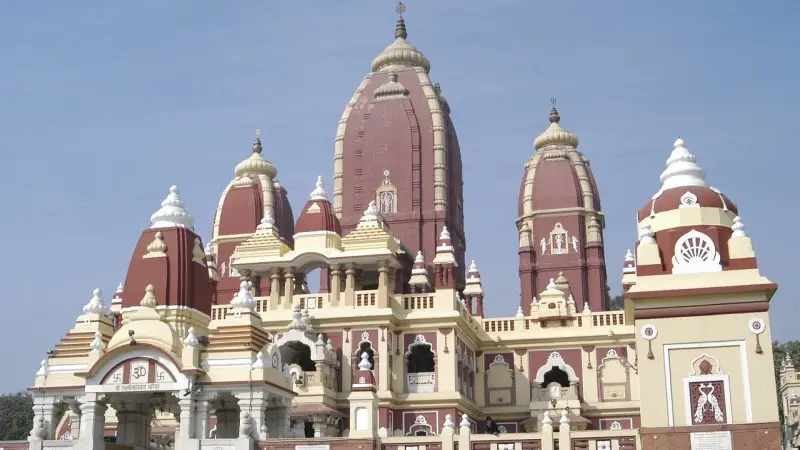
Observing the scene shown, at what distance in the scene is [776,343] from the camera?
55.1 metres

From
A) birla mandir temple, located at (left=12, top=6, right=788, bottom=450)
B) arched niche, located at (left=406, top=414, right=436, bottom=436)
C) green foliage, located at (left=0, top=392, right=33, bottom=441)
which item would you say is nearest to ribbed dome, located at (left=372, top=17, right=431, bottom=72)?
→ birla mandir temple, located at (left=12, top=6, right=788, bottom=450)

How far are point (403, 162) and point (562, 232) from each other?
26.9ft

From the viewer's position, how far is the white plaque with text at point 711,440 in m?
17.7

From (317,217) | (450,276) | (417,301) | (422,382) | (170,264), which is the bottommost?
(422,382)

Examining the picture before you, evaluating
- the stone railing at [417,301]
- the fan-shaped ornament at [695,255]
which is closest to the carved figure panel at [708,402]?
the fan-shaped ornament at [695,255]

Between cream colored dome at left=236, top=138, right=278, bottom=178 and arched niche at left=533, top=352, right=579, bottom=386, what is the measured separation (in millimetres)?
18201

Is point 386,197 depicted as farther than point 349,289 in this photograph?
Yes

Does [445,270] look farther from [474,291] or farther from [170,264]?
[170,264]

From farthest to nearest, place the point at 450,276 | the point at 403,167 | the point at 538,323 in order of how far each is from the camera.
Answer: the point at 403,167
the point at 538,323
the point at 450,276

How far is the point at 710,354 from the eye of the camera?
18203 millimetres

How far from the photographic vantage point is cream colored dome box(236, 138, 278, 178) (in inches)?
1805

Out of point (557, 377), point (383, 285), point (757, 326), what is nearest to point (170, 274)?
point (383, 285)

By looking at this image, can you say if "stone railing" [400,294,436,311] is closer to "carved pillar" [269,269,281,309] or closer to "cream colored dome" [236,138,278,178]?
"carved pillar" [269,269,281,309]

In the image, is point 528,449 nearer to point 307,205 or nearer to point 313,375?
point 313,375
